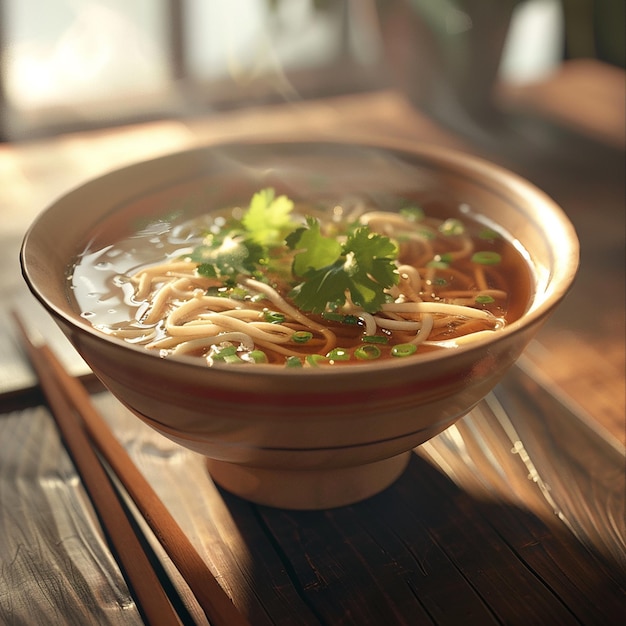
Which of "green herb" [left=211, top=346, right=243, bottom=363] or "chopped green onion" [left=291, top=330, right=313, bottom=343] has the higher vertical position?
"green herb" [left=211, top=346, right=243, bottom=363]

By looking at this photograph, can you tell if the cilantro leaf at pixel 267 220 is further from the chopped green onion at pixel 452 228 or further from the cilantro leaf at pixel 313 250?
the chopped green onion at pixel 452 228

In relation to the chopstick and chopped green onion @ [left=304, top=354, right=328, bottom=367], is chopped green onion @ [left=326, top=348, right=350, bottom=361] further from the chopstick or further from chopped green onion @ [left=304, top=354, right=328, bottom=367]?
the chopstick

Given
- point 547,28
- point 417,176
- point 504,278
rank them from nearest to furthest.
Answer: point 504,278 < point 417,176 < point 547,28

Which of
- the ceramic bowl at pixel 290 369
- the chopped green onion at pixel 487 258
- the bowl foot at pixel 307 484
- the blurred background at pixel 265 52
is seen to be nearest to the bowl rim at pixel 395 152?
the ceramic bowl at pixel 290 369

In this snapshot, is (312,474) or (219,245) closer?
(312,474)

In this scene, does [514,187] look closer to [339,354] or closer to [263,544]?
[339,354]

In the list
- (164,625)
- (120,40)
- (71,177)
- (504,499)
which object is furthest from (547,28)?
(164,625)

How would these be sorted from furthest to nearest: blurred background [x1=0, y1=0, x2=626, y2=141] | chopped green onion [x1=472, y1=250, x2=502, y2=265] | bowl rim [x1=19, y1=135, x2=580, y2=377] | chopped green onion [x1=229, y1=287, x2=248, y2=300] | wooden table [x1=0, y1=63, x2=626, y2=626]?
blurred background [x1=0, y1=0, x2=626, y2=141] < chopped green onion [x1=472, y1=250, x2=502, y2=265] < chopped green onion [x1=229, y1=287, x2=248, y2=300] < wooden table [x1=0, y1=63, x2=626, y2=626] < bowl rim [x1=19, y1=135, x2=580, y2=377]

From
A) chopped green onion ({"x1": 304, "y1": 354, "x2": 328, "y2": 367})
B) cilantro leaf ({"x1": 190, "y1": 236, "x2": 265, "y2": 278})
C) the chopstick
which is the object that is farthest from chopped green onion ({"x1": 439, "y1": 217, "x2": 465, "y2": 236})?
the chopstick
